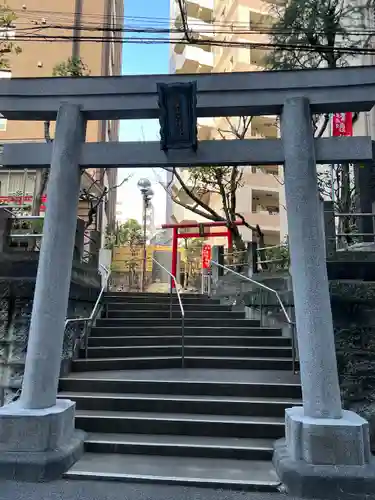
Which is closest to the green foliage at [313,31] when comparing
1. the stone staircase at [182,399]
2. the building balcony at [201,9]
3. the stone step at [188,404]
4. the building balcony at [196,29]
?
the building balcony at [196,29]

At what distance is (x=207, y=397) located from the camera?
17.9 feet

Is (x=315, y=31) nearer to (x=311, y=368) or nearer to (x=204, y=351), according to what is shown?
(x=204, y=351)

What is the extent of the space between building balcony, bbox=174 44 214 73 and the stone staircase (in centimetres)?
3187

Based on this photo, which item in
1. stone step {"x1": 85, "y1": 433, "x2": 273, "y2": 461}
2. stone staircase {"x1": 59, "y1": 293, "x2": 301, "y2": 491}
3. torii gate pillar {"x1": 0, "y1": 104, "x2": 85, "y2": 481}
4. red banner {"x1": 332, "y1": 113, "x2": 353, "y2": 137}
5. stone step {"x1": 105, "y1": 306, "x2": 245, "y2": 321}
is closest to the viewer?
torii gate pillar {"x1": 0, "y1": 104, "x2": 85, "y2": 481}

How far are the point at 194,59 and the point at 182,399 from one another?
35176 millimetres

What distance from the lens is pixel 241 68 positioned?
2894cm

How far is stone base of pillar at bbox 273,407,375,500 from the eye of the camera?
3.54 m

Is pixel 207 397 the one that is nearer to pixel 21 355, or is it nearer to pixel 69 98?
pixel 21 355

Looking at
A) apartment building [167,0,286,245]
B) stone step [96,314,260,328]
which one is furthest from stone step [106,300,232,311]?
apartment building [167,0,286,245]

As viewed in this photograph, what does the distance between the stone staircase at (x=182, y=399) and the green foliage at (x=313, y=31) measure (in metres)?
7.58

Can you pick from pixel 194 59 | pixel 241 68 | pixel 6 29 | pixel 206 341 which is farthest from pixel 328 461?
pixel 194 59

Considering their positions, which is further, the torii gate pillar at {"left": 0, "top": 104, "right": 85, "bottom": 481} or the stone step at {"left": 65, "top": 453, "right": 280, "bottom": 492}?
the torii gate pillar at {"left": 0, "top": 104, "right": 85, "bottom": 481}

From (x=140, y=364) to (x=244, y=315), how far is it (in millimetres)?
3223

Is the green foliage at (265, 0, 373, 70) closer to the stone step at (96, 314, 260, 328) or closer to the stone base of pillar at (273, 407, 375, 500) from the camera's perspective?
the stone step at (96, 314, 260, 328)
